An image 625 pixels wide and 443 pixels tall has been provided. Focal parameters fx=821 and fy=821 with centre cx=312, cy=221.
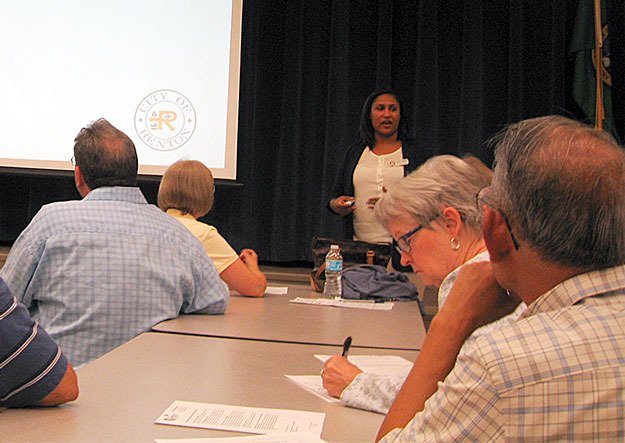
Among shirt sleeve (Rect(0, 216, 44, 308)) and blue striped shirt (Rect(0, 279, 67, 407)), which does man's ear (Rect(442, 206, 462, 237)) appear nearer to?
blue striped shirt (Rect(0, 279, 67, 407))

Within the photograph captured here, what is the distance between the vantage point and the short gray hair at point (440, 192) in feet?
6.42

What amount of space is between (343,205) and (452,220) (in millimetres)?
2041

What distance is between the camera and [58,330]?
222 centimetres

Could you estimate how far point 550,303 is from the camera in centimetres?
102

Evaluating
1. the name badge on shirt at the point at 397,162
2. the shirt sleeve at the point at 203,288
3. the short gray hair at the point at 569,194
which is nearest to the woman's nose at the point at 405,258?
the shirt sleeve at the point at 203,288

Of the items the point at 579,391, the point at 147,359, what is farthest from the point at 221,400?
the point at 579,391

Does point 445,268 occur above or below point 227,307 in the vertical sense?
above

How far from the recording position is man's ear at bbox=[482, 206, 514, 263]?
1.05 metres

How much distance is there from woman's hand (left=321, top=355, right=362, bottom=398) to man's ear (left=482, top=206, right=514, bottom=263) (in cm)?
65

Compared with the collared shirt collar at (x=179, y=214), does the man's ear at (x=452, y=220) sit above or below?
above

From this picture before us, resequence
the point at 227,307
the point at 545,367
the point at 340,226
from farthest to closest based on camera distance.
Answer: the point at 340,226 → the point at 227,307 → the point at 545,367

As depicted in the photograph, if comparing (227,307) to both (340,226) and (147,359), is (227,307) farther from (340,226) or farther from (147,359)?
(340,226)

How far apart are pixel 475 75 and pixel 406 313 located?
2.92 m

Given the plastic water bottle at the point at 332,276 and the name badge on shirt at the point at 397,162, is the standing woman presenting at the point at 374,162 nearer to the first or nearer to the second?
the name badge on shirt at the point at 397,162
